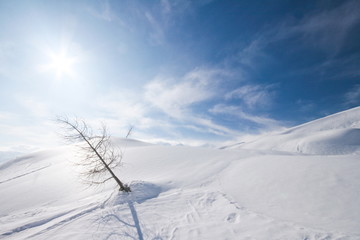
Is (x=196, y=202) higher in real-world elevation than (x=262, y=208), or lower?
higher

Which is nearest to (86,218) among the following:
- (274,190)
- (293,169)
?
(274,190)

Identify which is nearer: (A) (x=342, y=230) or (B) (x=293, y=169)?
(A) (x=342, y=230)

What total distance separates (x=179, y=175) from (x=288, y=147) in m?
86.9

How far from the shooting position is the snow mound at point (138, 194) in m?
8.25

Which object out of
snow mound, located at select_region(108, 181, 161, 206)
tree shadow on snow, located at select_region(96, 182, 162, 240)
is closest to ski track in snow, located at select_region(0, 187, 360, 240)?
tree shadow on snow, located at select_region(96, 182, 162, 240)

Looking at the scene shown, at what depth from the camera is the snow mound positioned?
8.25 meters

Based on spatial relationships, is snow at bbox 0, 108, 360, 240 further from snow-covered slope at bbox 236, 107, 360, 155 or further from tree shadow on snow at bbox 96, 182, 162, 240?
snow-covered slope at bbox 236, 107, 360, 155

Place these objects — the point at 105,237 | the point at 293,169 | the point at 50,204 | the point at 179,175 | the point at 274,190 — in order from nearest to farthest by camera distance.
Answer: the point at 105,237 → the point at 274,190 → the point at 293,169 → the point at 50,204 → the point at 179,175

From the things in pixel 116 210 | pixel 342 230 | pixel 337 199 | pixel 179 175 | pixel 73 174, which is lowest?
pixel 342 230

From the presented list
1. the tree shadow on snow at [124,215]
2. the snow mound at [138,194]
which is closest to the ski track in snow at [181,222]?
the tree shadow on snow at [124,215]

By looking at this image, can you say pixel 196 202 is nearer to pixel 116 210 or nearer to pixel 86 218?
pixel 116 210

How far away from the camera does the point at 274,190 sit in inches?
301

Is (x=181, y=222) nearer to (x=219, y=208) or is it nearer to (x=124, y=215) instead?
(x=219, y=208)

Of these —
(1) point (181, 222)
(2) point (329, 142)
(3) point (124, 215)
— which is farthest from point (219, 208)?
(2) point (329, 142)
